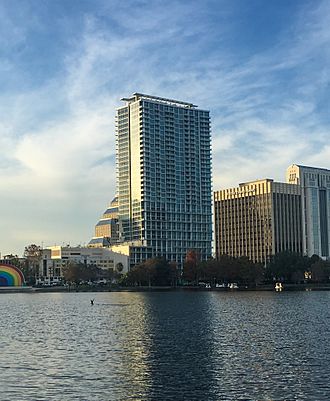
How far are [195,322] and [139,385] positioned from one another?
54485 millimetres

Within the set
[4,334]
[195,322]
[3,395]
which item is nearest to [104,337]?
[4,334]

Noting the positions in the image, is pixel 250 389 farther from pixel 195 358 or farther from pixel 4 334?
pixel 4 334

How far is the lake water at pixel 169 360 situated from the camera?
160ft

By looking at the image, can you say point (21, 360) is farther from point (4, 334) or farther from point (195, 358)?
point (4, 334)

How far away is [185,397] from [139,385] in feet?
18.2

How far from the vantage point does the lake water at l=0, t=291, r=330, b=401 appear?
160 feet

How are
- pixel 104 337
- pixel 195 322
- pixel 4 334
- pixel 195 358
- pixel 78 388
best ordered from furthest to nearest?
pixel 195 322, pixel 4 334, pixel 104 337, pixel 195 358, pixel 78 388

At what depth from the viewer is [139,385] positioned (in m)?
51.4

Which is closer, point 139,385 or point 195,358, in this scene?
point 139,385

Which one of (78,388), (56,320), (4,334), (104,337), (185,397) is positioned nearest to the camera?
(185,397)

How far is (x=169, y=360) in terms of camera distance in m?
63.0

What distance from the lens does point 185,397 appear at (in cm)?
4691

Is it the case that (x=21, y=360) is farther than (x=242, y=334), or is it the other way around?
(x=242, y=334)

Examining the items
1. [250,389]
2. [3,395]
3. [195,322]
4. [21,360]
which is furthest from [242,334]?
[3,395]
